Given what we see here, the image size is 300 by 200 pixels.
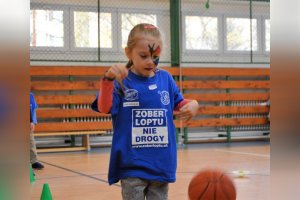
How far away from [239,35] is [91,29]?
332 centimetres

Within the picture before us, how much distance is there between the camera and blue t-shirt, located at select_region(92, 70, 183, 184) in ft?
5.60

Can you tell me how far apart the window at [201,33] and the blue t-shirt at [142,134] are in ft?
24.4

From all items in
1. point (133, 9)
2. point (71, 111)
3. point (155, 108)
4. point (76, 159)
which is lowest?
point (76, 159)

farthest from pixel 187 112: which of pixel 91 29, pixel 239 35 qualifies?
pixel 239 35

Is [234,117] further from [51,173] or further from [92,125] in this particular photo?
[51,173]

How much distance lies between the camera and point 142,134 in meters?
1.73

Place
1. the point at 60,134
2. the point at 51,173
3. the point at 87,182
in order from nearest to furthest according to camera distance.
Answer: the point at 87,182 → the point at 51,173 → the point at 60,134

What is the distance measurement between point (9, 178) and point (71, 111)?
26.0ft

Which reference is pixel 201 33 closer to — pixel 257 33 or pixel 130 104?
pixel 257 33

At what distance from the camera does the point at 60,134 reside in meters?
7.88

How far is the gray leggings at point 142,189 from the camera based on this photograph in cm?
170

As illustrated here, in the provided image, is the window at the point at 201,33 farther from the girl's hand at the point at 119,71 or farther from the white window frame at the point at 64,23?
the girl's hand at the point at 119,71

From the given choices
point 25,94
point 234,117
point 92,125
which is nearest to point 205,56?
point 234,117

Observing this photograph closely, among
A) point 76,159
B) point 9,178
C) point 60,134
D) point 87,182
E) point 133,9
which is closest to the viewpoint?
point 9,178
